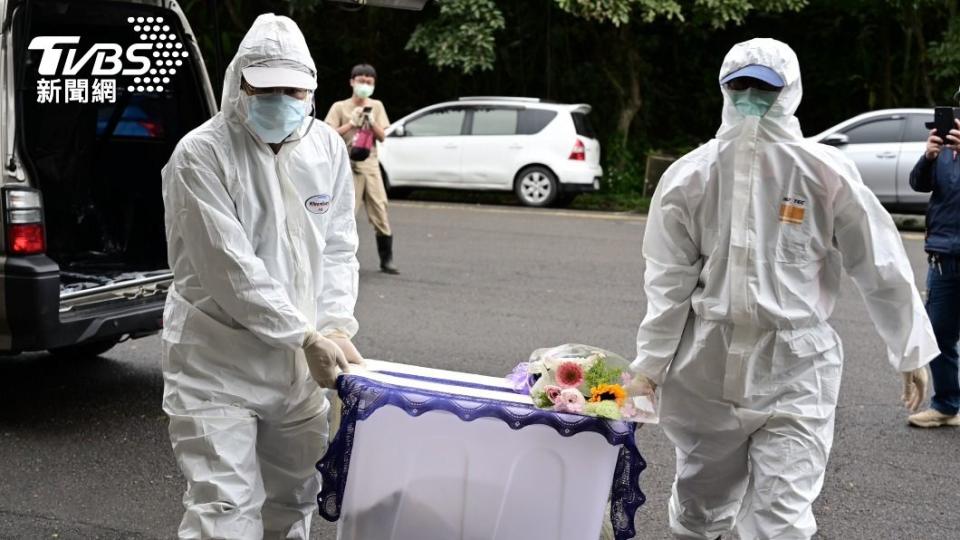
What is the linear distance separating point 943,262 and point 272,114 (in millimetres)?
3901

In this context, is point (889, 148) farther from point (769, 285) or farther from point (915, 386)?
point (769, 285)

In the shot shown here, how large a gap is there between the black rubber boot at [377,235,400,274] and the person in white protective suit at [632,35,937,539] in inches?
279

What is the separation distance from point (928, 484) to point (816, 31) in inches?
678

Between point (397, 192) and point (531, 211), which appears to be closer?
point (531, 211)

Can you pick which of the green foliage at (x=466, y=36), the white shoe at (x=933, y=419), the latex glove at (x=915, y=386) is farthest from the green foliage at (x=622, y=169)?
the latex glove at (x=915, y=386)

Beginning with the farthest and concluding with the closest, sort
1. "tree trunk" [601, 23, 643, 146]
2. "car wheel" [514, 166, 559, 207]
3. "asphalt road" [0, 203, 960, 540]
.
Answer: "tree trunk" [601, 23, 643, 146] → "car wheel" [514, 166, 559, 207] → "asphalt road" [0, 203, 960, 540]

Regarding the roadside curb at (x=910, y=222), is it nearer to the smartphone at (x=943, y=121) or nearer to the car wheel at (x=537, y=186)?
the car wheel at (x=537, y=186)

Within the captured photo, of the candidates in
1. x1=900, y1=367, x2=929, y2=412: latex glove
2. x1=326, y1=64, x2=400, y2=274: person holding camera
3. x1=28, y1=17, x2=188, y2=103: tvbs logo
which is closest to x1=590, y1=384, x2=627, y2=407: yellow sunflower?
x1=900, y1=367, x2=929, y2=412: latex glove

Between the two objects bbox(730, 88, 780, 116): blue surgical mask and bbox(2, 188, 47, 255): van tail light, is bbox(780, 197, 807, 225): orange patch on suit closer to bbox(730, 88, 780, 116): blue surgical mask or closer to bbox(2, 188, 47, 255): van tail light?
bbox(730, 88, 780, 116): blue surgical mask

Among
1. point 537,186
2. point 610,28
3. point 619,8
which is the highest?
point 619,8

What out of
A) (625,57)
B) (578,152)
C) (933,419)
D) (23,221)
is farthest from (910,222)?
(23,221)

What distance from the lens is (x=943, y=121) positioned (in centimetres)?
603

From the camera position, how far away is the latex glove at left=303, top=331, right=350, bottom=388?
12.5 feet

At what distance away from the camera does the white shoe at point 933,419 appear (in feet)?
21.3
